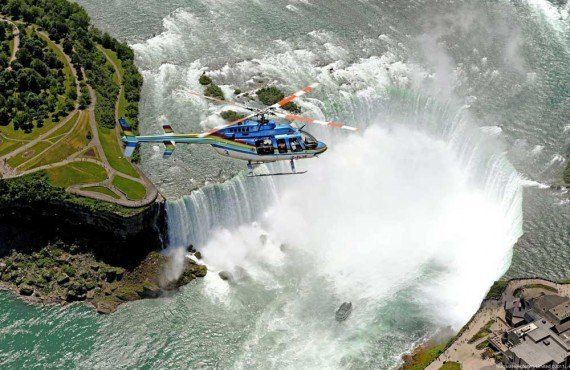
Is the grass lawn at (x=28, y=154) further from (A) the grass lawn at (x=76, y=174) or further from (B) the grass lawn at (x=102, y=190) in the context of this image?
(B) the grass lawn at (x=102, y=190)

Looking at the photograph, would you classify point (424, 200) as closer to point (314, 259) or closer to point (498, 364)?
point (314, 259)

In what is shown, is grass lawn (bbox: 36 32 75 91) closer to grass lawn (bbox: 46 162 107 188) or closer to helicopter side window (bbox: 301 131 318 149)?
grass lawn (bbox: 46 162 107 188)

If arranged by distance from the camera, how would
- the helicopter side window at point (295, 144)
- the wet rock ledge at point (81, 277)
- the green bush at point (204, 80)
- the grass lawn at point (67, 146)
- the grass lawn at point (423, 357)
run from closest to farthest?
the grass lawn at point (423, 357) < the helicopter side window at point (295, 144) < the wet rock ledge at point (81, 277) < the grass lawn at point (67, 146) < the green bush at point (204, 80)

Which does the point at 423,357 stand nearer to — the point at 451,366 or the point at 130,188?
the point at 451,366

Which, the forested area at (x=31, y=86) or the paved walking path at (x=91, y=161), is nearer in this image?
the paved walking path at (x=91, y=161)

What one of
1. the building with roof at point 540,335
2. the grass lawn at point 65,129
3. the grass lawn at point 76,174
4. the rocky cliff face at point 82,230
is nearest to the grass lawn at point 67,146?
the grass lawn at point 65,129

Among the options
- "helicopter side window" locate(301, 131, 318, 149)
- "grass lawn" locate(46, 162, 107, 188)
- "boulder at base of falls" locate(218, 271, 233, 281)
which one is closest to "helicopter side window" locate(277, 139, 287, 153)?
"helicopter side window" locate(301, 131, 318, 149)

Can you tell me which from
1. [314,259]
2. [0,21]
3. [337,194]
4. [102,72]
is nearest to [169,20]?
[102,72]
